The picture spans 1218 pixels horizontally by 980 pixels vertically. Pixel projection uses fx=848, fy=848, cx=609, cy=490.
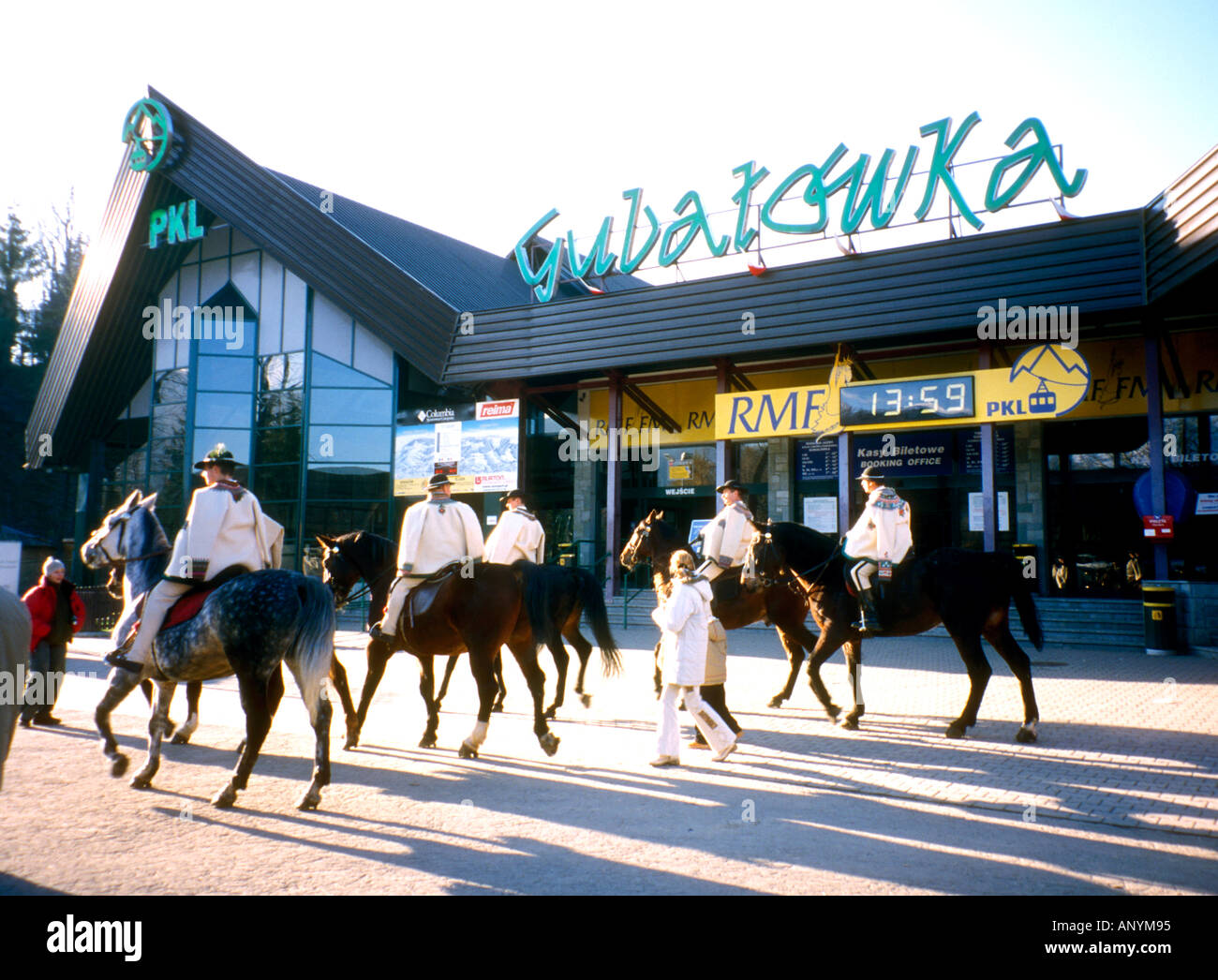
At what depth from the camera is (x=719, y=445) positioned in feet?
65.4

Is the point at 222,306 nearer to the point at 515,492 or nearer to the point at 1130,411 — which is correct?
the point at 515,492

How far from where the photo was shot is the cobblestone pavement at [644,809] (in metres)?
4.17

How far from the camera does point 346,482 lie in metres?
24.0

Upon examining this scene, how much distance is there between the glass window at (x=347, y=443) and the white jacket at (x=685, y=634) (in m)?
18.4

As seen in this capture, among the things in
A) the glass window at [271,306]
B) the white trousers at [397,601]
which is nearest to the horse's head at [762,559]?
the white trousers at [397,601]

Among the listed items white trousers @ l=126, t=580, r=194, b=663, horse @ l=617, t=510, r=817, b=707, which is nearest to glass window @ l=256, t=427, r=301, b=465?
horse @ l=617, t=510, r=817, b=707

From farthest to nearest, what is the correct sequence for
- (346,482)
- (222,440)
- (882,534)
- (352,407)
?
(222,440), (352,407), (346,482), (882,534)

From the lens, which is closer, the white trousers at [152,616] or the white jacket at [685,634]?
the white trousers at [152,616]

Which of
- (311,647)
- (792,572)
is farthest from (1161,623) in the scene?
(311,647)

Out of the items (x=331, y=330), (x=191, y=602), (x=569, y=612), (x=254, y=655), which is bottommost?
(x=254, y=655)

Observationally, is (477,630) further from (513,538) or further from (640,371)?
(640,371)

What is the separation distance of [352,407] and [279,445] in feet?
8.30

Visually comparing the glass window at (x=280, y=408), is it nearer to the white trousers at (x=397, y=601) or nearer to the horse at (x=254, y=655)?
the white trousers at (x=397, y=601)
